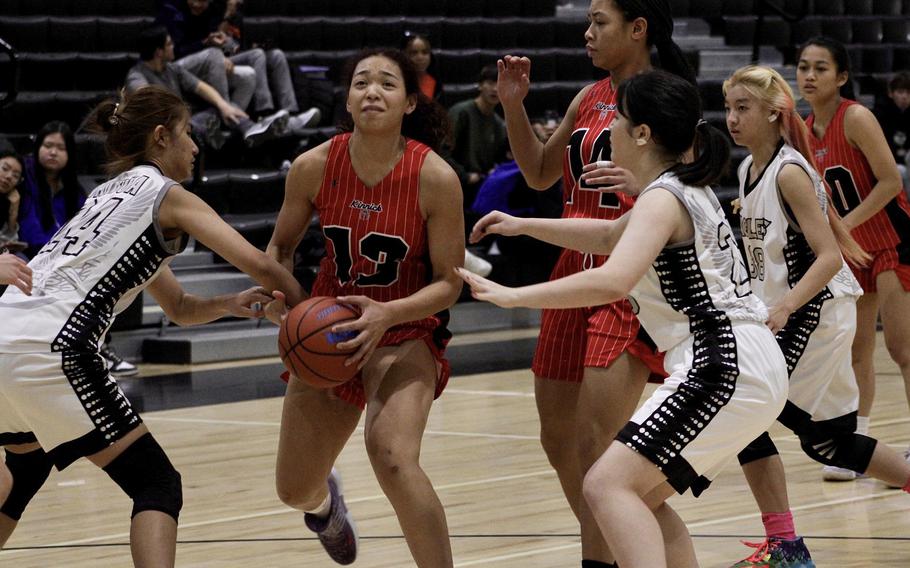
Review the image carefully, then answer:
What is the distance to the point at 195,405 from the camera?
305 inches

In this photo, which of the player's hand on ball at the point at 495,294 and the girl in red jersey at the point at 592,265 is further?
the girl in red jersey at the point at 592,265

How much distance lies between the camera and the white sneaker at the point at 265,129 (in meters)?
10.6

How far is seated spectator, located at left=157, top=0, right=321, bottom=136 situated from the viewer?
10391 millimetres

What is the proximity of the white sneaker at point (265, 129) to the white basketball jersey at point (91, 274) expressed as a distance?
22.9 feet

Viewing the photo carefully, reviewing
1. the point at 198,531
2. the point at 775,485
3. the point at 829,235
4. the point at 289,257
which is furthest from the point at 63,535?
the point at 829,235

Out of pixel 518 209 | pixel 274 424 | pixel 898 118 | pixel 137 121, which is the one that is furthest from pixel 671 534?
pixel 898 118

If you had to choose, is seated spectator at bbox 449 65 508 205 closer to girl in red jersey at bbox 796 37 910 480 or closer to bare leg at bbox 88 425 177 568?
girl in red jersey at bbox 796 37 910 480

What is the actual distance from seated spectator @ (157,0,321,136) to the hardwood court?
405 cm

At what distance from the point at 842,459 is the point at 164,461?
222 centimetres

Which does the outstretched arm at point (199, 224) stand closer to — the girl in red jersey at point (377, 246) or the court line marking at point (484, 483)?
the girl in red jersey at point (377, 246)

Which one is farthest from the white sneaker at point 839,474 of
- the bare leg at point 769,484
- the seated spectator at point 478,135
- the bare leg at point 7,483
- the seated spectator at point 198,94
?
the seated spectator at point 198,94

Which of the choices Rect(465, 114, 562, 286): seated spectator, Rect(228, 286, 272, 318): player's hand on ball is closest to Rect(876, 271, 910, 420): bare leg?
Rect(228, 286, 272, 318): player's hand on ball

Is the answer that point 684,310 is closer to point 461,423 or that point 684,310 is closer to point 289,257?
point 289,257

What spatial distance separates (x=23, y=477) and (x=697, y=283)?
1.85 m
